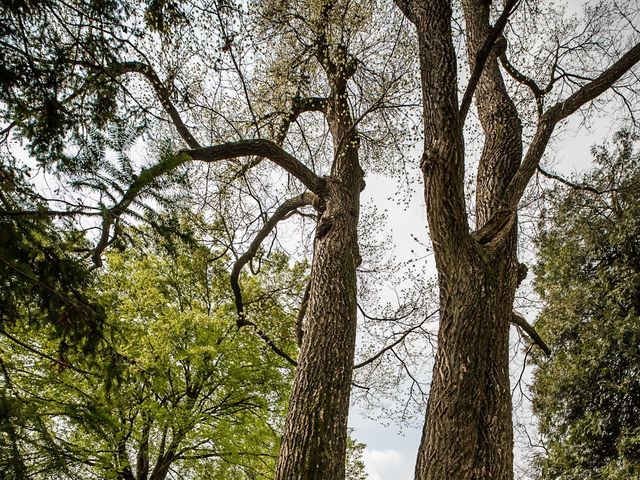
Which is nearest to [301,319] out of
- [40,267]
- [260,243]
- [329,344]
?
[260,243]

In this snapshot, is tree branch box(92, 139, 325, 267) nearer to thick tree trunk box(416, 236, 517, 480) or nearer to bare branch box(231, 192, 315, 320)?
bare branch box(231, 192, 315, 320)

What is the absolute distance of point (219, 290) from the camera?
29.7ft

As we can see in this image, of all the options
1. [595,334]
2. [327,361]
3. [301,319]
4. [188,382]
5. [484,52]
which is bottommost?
[327,361]

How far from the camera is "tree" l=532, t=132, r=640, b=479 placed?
836 centimetres

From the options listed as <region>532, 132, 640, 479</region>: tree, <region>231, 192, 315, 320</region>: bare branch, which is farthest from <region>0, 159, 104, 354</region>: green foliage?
<region>532, 132, 640, 479</region>: tree

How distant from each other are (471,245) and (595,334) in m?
8.12

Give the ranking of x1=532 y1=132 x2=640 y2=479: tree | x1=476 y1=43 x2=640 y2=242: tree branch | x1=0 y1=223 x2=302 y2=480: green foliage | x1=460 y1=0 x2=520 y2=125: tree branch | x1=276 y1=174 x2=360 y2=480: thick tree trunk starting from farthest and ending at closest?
x1=532 y1=132 x2=640 y2=479: tree < x1=0 y1=223 x2=302 y2=480: green foliage < x1=476 y1=43 x2=640 y2=242: tree branch < x1=276 y1=174 x2=360 y2=480: thick tree trunk < x1=460 y1=0 x2=520 y2=125: tree branch

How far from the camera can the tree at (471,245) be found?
7.70 feet

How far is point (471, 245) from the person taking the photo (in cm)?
277

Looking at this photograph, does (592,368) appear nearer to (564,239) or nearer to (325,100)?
(564,239)

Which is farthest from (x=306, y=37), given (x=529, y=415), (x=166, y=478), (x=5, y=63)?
(x=529, y=415)

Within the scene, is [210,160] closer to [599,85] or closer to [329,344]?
[329,344]

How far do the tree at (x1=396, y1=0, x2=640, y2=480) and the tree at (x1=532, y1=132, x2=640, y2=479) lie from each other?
204 inches

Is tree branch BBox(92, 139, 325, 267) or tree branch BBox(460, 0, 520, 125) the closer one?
tree branch BBox(92, 139, 325, 267)
